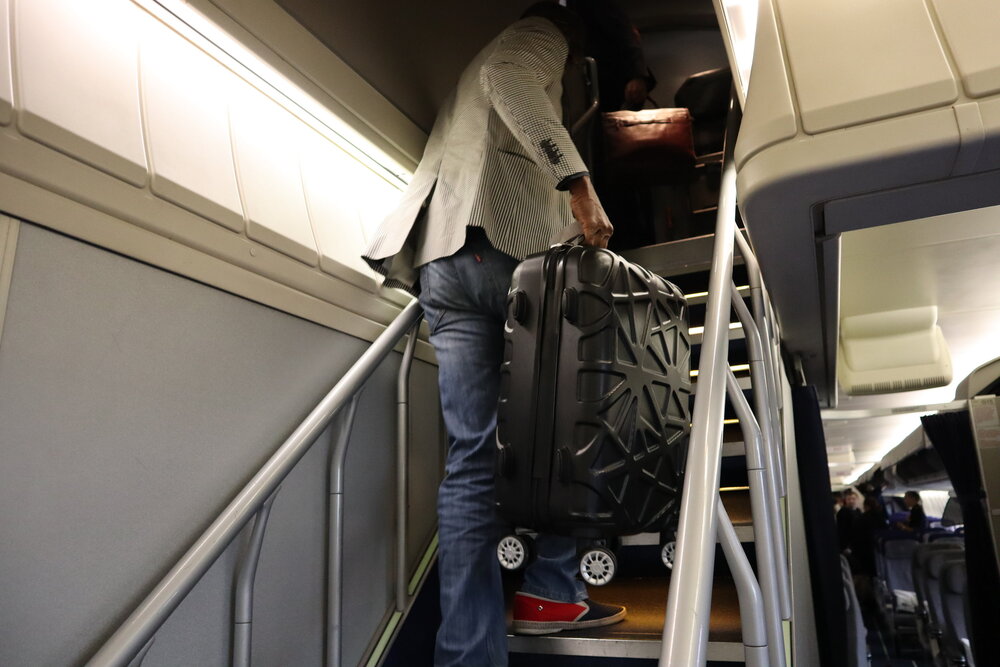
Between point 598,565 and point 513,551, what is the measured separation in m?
0.27

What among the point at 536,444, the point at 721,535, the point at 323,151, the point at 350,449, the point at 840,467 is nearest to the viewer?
the point at 721,535

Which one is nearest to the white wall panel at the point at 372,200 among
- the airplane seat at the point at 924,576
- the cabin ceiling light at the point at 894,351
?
the cabin ceiling light at the point at 894,351

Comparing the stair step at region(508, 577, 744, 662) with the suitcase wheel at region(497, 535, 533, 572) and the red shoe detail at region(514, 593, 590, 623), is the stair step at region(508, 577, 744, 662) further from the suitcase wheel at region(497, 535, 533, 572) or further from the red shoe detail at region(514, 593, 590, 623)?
the suitcase wheel at region(497, 535, 533, 572)

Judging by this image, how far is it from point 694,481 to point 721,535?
259 mm

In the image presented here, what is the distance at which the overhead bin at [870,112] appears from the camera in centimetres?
127

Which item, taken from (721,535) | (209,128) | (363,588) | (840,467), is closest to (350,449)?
(363,588)

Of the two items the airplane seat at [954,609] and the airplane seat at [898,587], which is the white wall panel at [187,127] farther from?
the airplane seat at [898,587]

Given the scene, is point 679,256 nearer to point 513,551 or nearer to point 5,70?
point 513,551

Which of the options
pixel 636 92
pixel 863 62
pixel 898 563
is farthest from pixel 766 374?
pixel 898 563

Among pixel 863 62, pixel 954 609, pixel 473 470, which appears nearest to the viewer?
pixel 863 62

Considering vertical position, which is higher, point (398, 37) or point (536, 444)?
point (398, 37)

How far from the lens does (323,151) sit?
2193 millimetres

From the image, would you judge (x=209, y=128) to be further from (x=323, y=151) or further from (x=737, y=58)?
(x=737, y=58)

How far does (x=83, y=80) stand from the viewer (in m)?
1.41
